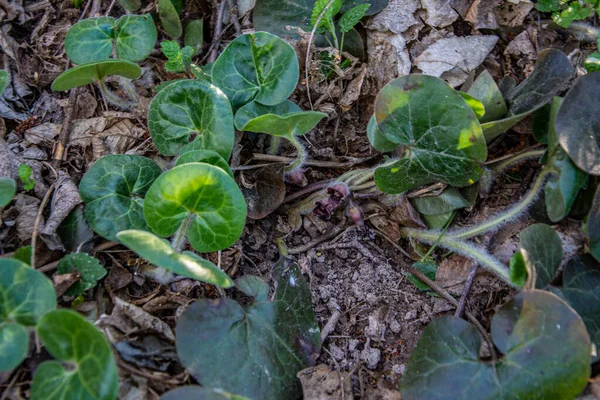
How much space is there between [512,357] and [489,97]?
102 cm

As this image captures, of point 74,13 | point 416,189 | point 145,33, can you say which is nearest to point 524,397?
point 416,189

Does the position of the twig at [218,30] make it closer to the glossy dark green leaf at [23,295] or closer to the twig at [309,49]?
the twig at [309,49]

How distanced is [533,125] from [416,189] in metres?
0.52

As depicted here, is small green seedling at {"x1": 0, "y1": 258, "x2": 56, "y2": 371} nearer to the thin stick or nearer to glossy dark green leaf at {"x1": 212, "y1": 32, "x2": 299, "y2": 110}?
glossy dark green leaf at {"x1": 212, "y1": 32, "x2": 299, "y2": 110}

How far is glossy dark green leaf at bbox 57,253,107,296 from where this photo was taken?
1.66m

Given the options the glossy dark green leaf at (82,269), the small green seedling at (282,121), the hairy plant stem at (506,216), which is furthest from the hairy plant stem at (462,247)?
the glossy dark green leaf at (82,269)

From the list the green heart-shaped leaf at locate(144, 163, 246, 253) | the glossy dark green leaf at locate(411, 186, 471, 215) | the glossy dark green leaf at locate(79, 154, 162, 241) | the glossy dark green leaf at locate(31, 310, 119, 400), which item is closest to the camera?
the glossy dark green leaf at locate(31, 310, 119, 400)

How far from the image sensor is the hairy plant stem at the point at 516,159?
1828 millimetres

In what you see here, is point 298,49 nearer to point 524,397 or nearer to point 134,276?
point 134,276

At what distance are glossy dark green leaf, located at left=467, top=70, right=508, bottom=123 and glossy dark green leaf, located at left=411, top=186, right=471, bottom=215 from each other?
13.2 inches

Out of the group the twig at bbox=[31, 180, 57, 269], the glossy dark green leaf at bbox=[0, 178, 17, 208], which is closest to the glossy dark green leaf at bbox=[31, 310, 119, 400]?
the twig at bbox=[31, 180, 57, 269]

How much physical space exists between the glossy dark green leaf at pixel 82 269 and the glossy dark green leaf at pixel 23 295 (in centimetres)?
20

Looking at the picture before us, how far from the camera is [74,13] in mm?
2371

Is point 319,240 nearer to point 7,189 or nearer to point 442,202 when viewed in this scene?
point 442,202
